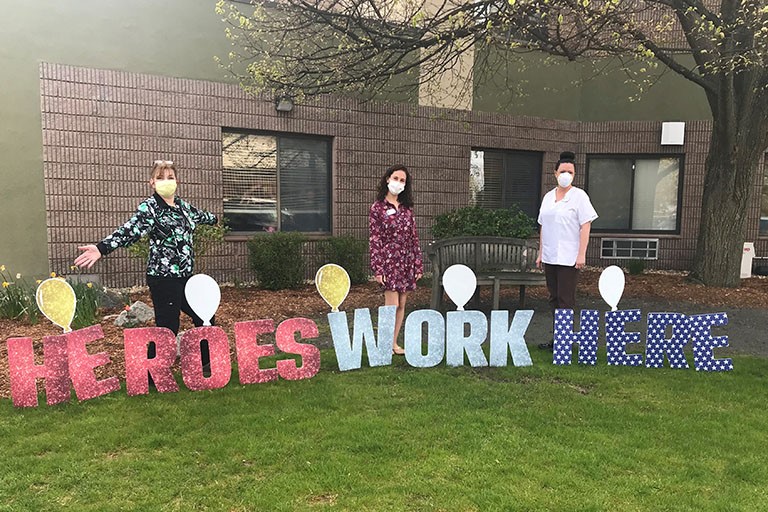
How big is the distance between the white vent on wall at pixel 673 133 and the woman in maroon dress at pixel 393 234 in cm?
841

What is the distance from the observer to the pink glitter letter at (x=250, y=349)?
13.5 feet

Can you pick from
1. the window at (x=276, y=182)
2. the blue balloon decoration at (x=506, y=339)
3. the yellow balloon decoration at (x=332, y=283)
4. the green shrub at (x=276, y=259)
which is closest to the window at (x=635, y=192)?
the window at (x=276, y=182)

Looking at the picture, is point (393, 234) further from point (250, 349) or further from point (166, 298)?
point (166, 298)

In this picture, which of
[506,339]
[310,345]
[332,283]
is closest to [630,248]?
[506,339]

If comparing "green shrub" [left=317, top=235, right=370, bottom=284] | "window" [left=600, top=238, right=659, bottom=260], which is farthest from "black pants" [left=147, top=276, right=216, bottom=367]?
"window" [left=600, top=238, right=659, bottom=260]

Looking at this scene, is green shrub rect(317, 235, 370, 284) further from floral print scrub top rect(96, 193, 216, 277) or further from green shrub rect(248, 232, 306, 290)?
floral print scrub top rect(96, 193, 216, 277)

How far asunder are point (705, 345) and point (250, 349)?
378cm

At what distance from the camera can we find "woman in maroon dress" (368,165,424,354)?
485 centimetres

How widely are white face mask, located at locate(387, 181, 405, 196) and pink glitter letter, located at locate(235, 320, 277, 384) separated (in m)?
1.55

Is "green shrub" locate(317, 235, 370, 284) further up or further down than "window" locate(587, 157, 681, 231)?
further down

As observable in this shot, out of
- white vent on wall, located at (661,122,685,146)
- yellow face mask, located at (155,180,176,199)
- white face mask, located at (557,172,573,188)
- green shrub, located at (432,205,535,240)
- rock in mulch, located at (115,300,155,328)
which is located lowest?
rock in mulch, located at (115,300,155,328)

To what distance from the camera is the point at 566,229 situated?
198 inches

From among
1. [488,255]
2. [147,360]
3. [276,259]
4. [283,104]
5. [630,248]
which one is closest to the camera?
[147,360]

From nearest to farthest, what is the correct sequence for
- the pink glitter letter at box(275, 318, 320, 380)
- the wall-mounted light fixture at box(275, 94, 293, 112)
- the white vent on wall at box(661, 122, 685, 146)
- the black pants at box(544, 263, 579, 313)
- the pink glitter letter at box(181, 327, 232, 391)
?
the pink glitter letter at box(181, 327, 232, 391) → the pink glitter letter at box(275, 318, 320, 380) → the black pants at box(544, 263, 579, 313) → the wall-mounted light fixture at box(275, 94, 293, 112) → the white vent on wall at box(661, 122, 685, 146)
